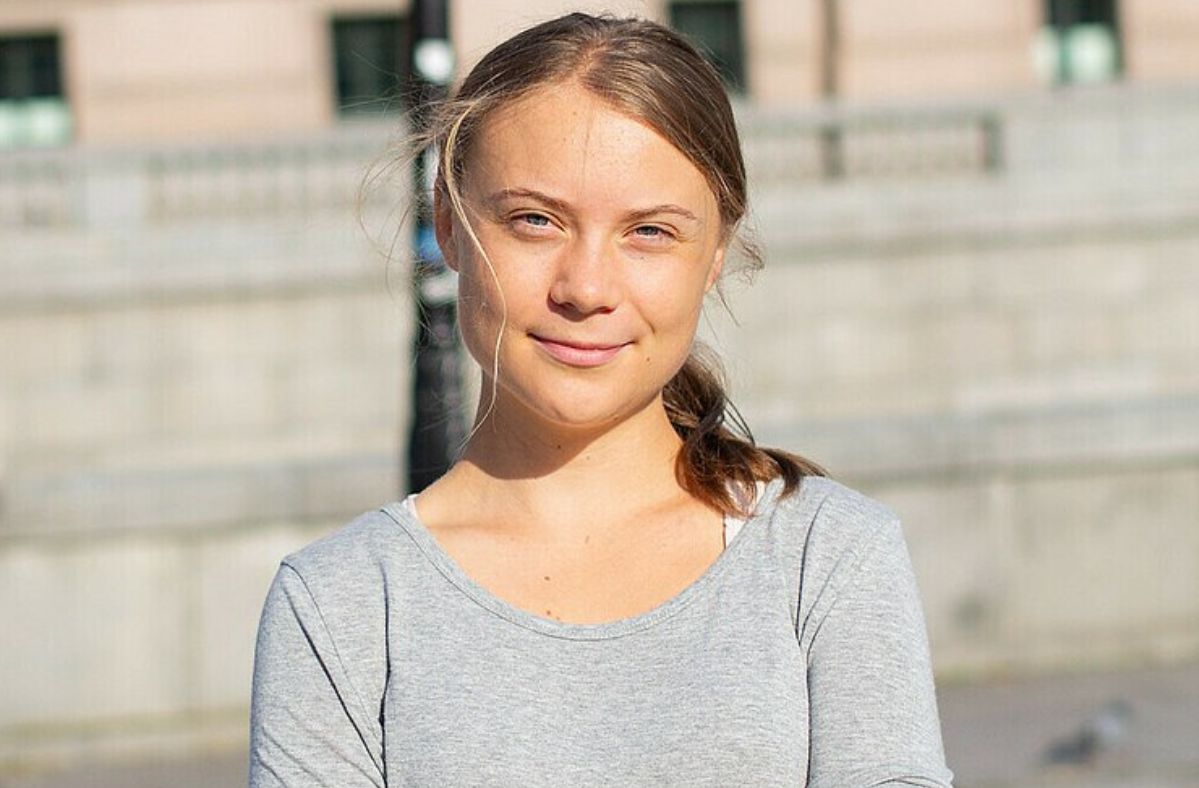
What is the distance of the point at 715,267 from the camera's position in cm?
236

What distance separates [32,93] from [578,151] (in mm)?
19812

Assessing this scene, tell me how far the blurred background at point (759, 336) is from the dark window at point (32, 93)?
1.8 inches

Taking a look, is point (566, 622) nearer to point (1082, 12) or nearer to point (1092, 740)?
point (1092, 740)

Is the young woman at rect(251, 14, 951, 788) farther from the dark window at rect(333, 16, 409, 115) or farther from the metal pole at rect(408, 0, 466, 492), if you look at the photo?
the dark window at rect(333, 16, 409, 115)

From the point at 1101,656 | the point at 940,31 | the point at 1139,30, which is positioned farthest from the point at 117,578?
the point at 1139,30

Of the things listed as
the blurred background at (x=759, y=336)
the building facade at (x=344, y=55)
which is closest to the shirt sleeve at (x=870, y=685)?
the blurred background at (x=759, y=336)

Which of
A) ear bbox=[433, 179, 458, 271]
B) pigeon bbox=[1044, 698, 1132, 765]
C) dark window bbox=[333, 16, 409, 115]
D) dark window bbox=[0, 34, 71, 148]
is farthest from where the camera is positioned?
dark window bbox=[333, 16, 409, 115]

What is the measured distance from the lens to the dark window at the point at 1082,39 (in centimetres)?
2158

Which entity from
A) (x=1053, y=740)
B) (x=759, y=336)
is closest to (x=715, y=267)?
(x=1053, y=740)

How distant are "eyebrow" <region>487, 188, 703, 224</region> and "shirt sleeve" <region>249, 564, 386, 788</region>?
0.44 m

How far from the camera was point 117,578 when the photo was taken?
9.92 m

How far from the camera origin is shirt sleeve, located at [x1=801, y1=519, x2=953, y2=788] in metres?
2.08

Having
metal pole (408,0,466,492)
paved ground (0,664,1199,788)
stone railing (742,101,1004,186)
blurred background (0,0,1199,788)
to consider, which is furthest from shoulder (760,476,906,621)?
stone railing (742,101,1004,186)

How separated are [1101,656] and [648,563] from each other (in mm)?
9424
